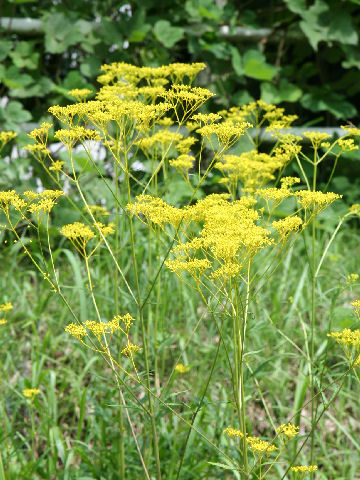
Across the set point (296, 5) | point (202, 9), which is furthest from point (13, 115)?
point (296, 5)

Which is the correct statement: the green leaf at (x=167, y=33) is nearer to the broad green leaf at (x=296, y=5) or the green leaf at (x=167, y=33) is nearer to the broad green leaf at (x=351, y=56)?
the broad green leaf at (x=296, y=5)

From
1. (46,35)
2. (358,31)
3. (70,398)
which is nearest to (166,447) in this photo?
(70,398)

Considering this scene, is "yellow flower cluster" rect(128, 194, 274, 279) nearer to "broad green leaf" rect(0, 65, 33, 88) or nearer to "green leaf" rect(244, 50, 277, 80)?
"broad green leaf" rect(0, 65, 33, 88)

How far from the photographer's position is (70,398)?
2.28 metres

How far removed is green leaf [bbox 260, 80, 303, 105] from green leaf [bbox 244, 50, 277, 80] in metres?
0.12

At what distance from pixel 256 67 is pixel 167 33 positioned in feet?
1.92

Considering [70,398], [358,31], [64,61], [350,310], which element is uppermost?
[358,31]

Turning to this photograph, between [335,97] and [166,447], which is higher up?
[335,97]

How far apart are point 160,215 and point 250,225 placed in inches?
7.4

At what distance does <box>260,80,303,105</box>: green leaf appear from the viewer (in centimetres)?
386

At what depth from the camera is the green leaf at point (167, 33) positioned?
3.45 meters

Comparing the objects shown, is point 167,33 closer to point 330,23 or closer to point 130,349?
point 330,23

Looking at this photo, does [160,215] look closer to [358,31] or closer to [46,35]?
[46,35]

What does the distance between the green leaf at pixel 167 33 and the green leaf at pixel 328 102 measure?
3.14ft
